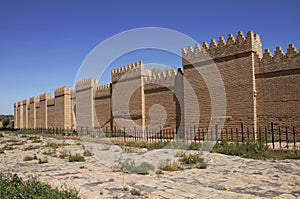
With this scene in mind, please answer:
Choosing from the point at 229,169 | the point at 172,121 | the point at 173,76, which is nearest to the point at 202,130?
the point at 172,121

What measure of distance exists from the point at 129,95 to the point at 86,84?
7.36 m

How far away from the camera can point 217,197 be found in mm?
4879

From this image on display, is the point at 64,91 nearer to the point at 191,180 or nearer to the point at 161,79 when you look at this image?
the point at 161,79

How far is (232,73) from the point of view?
531 inches

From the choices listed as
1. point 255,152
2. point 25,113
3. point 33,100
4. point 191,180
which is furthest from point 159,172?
point 25,113

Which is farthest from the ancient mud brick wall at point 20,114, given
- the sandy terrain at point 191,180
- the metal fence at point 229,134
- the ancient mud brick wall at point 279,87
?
the ancient mud brick wall at point 279,87

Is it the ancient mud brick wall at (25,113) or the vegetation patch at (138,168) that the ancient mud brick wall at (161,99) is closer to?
the vegetation patch at (138,168)

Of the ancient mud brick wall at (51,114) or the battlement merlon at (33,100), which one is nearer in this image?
the ancient mud brick wall at (51,114)

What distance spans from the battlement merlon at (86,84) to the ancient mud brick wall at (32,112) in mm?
12714

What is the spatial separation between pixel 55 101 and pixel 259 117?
79.1ft

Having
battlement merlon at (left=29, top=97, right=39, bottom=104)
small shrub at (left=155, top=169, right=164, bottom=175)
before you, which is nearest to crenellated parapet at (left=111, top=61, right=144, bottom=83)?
small shrub at (left=155, top=169, right=164, bottom=175)

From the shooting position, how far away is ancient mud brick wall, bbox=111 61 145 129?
63.4 ft

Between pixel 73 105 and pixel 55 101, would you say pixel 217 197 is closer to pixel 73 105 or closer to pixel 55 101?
pixel 73 105

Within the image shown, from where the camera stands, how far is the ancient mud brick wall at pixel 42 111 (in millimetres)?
34281
